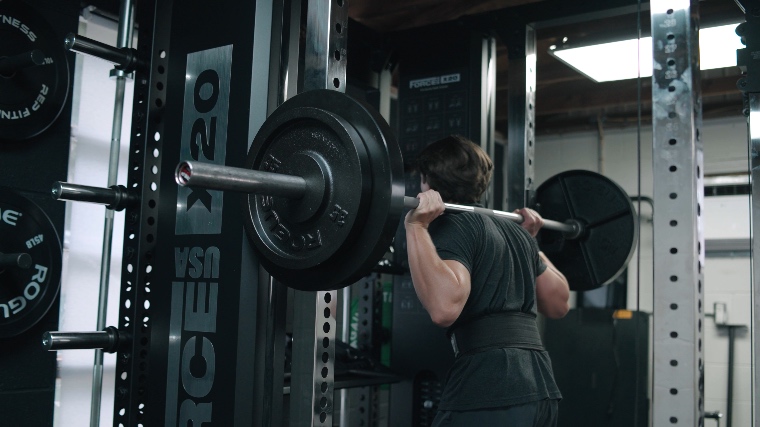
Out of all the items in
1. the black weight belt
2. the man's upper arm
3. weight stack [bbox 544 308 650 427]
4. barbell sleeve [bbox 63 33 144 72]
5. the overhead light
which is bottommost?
weight stack [bbox 544 308 650 427]

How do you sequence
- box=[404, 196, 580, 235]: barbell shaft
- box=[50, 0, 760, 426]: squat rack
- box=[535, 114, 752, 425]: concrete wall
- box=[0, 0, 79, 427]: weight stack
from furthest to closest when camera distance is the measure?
box=[535, 114, 752, 425]: concrete wall < box=[0, 0, 79, 427]: weight stack < box=[404, 196, 580, 235]: barbell shaft < box=[50, 0, 760, 426]: squat rack

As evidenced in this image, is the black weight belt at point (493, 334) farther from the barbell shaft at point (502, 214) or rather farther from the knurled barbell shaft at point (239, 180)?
the knurled barbell shaft at point (239, 180)

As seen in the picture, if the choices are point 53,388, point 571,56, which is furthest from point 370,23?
point 53,388

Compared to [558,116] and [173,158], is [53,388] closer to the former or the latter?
[173,158]

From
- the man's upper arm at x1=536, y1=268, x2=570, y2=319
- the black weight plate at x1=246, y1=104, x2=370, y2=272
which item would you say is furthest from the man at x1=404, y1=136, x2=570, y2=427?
the black weight plate at x1=246, y1=104, x2=370, y2=272

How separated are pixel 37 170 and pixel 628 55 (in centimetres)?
271

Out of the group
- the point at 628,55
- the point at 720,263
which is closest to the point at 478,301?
the point at 628,55

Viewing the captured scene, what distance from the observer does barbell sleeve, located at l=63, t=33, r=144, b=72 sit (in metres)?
1.81

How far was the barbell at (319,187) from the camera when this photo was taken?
1272 mm

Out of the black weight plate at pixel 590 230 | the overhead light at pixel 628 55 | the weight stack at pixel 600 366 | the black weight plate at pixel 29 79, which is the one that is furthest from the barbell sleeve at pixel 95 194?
the weight stack at pixel 600 366

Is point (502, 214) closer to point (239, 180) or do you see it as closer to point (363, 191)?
point (363, 191)

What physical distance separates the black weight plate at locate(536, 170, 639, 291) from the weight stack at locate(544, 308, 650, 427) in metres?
2.24

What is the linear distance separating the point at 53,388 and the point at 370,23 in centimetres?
189

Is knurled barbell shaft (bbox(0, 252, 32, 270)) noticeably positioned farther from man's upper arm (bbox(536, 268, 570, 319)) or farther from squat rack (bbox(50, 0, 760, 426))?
man's upper arm (bbox(536, 268, 570, 319))
